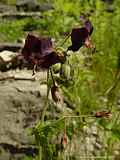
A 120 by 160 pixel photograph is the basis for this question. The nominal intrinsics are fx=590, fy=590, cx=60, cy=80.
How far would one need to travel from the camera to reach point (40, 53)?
2.08m

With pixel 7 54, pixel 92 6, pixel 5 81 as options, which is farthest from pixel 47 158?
pixel 92 6

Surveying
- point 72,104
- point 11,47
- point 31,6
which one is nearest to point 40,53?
point 72,104

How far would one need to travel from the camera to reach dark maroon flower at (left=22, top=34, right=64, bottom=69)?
6.75ft

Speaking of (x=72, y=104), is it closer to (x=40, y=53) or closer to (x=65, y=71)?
(x=65, y=71)

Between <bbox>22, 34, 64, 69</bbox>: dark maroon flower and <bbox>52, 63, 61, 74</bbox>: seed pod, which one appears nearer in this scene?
<bbox>22, 34, 64, 69</bbox>: dark maroon flower

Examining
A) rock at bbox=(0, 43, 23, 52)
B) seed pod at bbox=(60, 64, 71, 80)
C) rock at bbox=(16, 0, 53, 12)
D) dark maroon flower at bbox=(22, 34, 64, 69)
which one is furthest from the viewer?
rock at bbox=(16, 0, 53, 12)

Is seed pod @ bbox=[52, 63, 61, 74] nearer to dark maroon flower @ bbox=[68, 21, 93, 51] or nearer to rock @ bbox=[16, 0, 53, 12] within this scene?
dark maroon flower @ bbox=[68, 21, 93, 51]

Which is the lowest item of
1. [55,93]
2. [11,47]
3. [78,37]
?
[11,47]

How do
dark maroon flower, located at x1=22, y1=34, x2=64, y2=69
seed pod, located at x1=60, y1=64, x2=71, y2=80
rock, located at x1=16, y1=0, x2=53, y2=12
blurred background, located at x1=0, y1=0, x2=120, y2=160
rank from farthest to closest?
rock, located at x1=16, y1=0, x2=53, y2=12, blurred background, located at x1=0, y1=0, x2=120, y2=160, seed pod, located at x1=60, y1=64, x2=71, y2=80, dark maroon flower, located at x1=22, y1=34, x2=64, y2=69

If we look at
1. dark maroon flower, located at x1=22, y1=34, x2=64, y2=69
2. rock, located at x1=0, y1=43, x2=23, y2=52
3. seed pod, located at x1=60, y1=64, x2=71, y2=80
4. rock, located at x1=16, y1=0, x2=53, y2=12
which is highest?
dark maroon flower, located at x1=22, y1=34, x2=64, y2=69

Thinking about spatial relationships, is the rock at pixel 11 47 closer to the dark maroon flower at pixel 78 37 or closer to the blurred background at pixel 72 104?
the blurred background at pixel 72 104

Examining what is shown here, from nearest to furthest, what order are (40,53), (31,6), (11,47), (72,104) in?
(40,53) → (72,104) → (11,47) → (31,6)

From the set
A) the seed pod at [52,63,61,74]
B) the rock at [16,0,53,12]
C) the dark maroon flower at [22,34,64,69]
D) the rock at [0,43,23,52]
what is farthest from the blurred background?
the rock at [16,0,53,12]

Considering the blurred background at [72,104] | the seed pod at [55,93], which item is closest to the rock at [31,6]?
the blurred background at [72,104]
